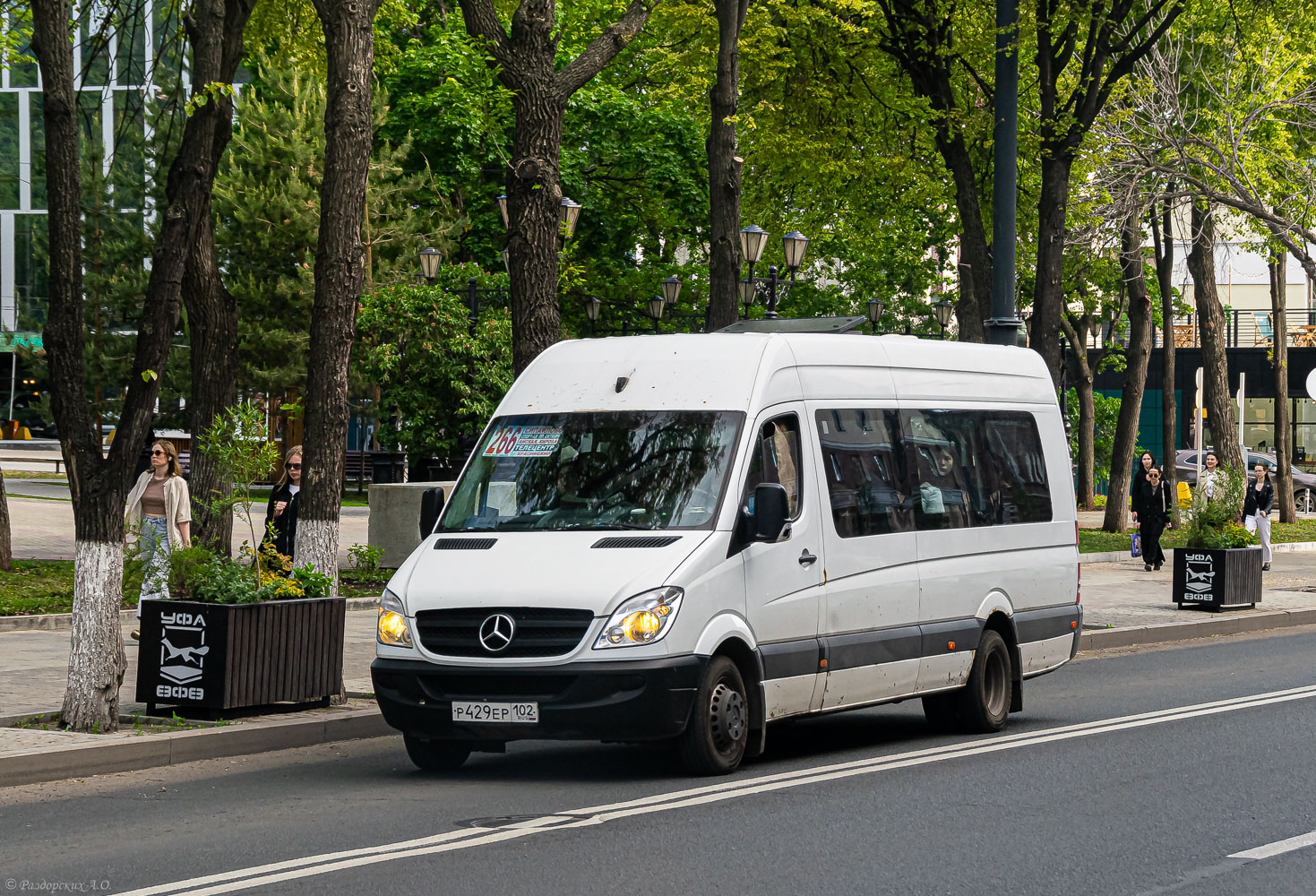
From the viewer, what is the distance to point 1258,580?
21.9 meters

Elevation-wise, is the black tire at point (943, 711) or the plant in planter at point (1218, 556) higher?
the plant in planter at point (1218, 556)

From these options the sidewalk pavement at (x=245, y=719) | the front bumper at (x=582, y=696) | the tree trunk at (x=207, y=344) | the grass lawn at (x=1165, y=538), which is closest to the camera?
the front bumper at (x=582, y=696)

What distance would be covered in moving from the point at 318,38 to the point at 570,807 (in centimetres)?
1530

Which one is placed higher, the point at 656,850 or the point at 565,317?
the point at 565,317

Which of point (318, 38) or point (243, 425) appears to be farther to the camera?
point (318, 38)

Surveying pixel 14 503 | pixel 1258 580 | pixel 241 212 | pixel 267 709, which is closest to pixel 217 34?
pixel 267 709

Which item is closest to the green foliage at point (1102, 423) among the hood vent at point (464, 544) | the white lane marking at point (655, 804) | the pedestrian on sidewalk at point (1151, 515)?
the pedestrian on sidewalk at point (1151, 515)

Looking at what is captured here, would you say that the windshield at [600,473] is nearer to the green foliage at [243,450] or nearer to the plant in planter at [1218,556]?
the green foliage at [243,450]

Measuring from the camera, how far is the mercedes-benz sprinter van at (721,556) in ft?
28.9

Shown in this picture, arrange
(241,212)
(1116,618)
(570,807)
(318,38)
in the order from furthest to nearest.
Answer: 1. (241,212)
2. (318,38)
3. (1116,618)
4. (570,807)

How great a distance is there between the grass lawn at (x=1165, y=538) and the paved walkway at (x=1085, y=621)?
1051 mm

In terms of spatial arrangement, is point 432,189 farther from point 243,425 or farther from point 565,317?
point 243,425

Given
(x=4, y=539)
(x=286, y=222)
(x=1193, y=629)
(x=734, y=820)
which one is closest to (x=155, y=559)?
(x=4, y=539)

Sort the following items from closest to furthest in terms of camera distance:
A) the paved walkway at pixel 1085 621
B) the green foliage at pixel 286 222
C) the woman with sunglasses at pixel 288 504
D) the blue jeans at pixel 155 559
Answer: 1. the blue jeans at pixel 155 559
2. the paved walkway at pixel 1085 621
3. the woman with sunglasses at pixel 288 504
4. the green foliage at pixel 286 222
